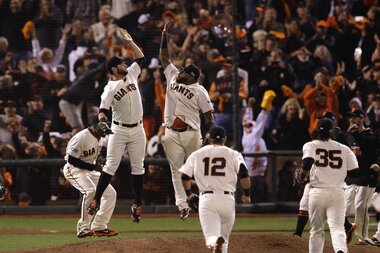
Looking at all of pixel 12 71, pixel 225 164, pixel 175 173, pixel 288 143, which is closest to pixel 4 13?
pixel 12 71

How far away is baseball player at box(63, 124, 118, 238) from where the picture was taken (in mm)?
11078

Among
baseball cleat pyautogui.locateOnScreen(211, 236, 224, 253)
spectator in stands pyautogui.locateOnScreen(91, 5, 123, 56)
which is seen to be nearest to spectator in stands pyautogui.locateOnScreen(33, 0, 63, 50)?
spectator in stands pyautogui.locateOnScreen(91, 5, 123, 56)

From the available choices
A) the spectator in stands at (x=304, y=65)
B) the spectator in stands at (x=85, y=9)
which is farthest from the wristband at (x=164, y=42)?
the spectator in stands at (x=85, y=9)

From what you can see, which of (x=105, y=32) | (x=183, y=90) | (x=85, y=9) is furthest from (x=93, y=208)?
(x=85, y=9)

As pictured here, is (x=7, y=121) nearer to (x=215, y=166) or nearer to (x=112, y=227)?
(x=112, y=227)

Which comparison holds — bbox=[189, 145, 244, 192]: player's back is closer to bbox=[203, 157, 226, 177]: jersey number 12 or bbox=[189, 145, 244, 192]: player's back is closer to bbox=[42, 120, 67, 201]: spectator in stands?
bbox=[203, 157, 226, 177]: jersey number 12

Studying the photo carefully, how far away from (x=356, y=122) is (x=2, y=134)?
286 inches

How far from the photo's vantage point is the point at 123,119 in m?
11.2

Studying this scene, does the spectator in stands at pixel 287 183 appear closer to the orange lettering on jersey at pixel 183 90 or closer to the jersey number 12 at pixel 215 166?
the orange lettering on jersey at pixel 183 90

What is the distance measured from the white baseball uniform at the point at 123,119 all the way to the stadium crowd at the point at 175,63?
4.43 m

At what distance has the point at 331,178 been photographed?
29.8ft

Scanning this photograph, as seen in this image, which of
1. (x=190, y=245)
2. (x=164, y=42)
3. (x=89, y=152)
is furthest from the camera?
(x=164, y=42)

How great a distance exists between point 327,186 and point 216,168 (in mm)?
1208

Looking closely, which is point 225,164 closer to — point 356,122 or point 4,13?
point 356,122
